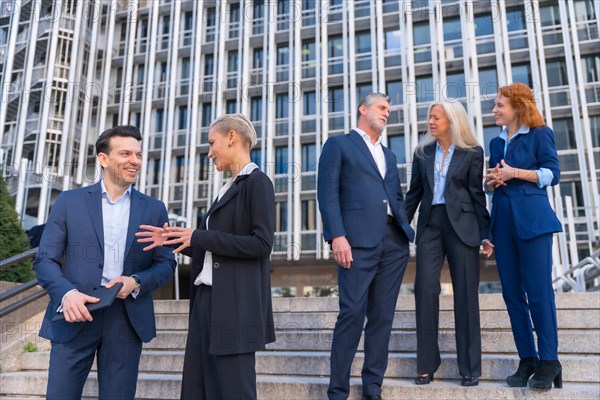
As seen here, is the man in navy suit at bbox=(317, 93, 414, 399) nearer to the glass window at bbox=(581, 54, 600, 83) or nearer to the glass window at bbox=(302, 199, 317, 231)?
the glass window at bbox=(302, 199, 317, 231)

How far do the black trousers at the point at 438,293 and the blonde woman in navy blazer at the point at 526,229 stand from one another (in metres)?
0.22

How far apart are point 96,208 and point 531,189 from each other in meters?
2.72

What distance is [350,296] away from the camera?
3221 mm

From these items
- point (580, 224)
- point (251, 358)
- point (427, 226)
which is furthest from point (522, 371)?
point (580, 224)

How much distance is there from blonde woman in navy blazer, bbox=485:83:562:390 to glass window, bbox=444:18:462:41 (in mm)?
21697

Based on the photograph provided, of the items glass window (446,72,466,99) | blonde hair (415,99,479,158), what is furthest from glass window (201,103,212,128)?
blonde hair (415,99,479,158)

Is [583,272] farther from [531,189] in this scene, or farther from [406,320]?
[531,189]

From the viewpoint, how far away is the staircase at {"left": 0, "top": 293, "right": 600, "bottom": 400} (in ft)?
11.0

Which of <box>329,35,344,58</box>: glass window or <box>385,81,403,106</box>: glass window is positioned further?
<box>329,35,344,58</box>: glass window

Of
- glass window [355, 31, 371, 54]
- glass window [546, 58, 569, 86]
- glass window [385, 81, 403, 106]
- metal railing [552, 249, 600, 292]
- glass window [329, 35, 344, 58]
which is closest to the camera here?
metal railing [552, 249, 600, 292]

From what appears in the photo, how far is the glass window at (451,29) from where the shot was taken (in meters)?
23.5

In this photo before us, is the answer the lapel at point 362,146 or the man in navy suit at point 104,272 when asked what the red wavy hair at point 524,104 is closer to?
the lapel at point 362,146

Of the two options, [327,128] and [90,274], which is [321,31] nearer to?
[327,128]

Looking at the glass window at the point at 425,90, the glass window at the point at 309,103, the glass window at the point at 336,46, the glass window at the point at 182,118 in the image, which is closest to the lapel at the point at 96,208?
the glass window at the point at 425,90
